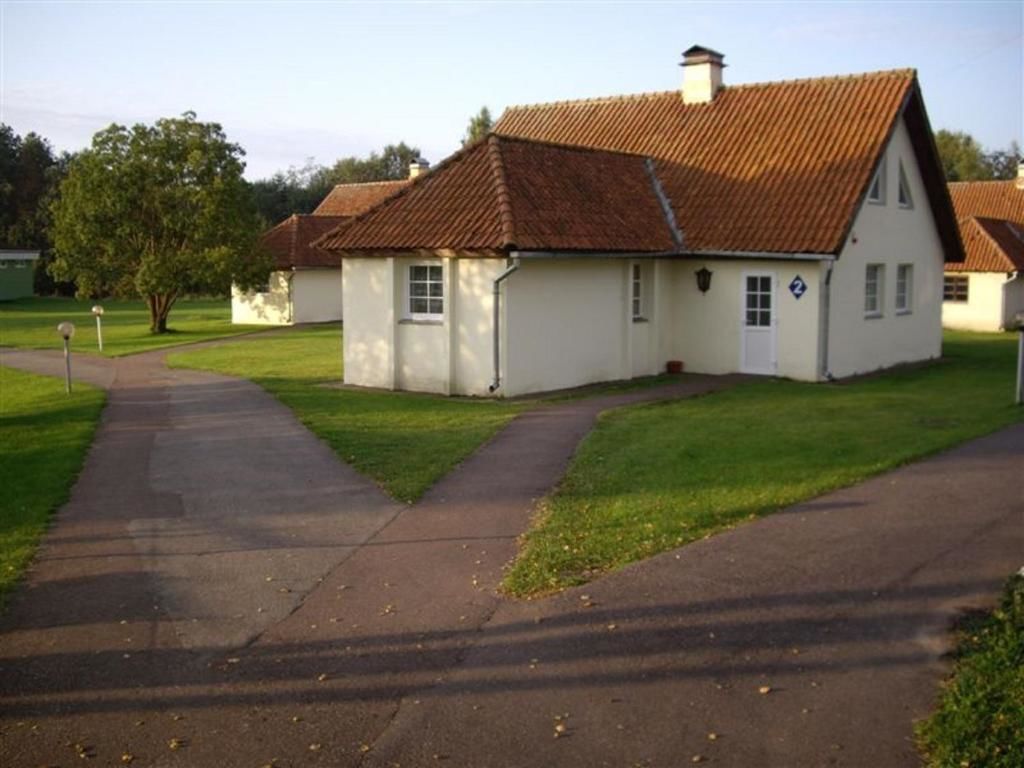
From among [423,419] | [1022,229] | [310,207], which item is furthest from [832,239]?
[310,207]

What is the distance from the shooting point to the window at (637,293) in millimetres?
22547

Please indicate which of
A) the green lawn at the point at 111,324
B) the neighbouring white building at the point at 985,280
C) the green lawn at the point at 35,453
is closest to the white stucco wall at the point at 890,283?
the neighbouring white building at the point at 985,280

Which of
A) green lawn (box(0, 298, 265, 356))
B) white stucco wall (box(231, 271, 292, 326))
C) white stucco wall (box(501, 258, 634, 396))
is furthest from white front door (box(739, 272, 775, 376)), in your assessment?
white stucco wall (box(231, 271, 292, 326))

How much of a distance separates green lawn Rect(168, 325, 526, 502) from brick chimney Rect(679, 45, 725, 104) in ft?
35.4

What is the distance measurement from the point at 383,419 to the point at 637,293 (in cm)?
785

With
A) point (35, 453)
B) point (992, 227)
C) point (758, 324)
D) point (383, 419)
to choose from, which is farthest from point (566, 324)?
point (992, 227)

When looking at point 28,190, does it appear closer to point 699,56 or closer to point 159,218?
point 159,218

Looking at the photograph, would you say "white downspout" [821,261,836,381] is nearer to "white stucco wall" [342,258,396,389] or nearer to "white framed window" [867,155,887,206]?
"white framed window" [867,155,887,206]

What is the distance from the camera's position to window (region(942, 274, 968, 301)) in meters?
40.4

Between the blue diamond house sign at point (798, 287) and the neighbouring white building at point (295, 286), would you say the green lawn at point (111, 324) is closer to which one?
the neighbouring white building at point (295, 286)

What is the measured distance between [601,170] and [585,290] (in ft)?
13.1

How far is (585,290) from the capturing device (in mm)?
20562

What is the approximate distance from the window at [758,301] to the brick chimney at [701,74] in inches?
252

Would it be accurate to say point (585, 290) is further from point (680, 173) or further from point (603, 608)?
point (603, 608)
